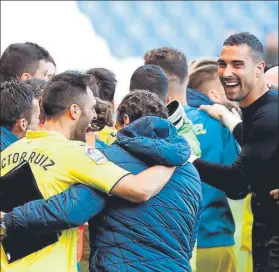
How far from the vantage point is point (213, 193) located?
5.25m

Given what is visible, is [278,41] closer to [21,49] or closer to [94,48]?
[94,48]

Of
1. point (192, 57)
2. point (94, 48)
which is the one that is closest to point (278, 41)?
point (192, 57)

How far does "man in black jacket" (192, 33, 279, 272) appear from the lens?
15.6ft

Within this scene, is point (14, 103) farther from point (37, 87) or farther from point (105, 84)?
point (105, 84)

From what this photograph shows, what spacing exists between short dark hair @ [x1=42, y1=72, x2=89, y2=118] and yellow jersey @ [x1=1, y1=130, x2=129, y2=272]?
0.14 m

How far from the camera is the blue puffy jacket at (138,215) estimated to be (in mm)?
3490

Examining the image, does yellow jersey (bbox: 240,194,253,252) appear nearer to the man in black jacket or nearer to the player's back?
the man in black jacket

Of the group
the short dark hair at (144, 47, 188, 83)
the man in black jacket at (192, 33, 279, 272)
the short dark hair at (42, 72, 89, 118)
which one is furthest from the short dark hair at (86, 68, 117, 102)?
the short dark hair at (42, 72, 89, 118)

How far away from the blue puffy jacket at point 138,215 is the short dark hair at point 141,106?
0.14 metres

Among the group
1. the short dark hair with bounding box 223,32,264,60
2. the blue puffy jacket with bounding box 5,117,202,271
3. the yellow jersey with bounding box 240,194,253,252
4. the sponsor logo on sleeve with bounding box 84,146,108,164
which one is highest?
the short dark hair with bounding box 223,32,264,60

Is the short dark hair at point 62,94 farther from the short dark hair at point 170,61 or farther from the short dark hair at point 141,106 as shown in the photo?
the short dark hair at point 170,61

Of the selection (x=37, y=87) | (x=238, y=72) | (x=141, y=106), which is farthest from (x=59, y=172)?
(x=238, y=72)

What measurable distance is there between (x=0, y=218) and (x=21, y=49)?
6.73ft

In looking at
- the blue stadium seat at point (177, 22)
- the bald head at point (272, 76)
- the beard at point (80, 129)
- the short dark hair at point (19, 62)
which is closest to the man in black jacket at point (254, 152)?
the beard at point (80, 129)
